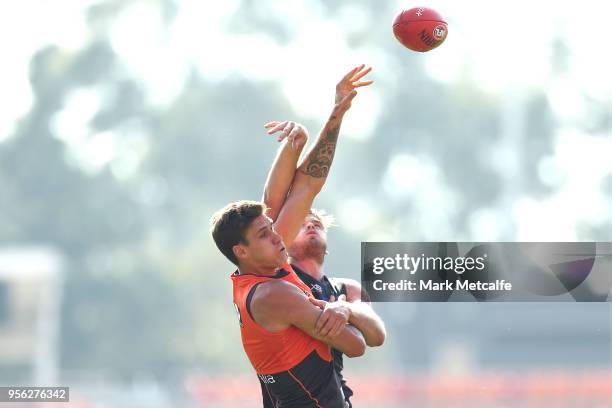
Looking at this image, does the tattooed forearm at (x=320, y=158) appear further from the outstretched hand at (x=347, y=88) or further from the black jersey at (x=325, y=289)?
the black jersey at (x=325, y=289)

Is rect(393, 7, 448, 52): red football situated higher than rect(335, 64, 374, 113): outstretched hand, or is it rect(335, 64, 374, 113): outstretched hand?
rect(393, 7, 448, 52): red football

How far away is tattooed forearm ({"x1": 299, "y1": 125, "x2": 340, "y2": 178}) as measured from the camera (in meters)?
8.39

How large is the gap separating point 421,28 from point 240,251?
261cm

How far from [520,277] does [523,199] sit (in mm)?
36552

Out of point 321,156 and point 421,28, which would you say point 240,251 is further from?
point 421,28

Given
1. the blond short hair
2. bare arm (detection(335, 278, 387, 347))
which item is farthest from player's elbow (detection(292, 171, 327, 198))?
bare arm (detection(335, 278, 387, 347))

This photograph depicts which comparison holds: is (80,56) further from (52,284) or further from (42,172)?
(52,284)

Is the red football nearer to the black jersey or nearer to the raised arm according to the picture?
the raised arm

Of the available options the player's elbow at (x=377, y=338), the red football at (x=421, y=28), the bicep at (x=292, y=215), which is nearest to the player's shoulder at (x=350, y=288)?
the bicep at (x=292, y=215)

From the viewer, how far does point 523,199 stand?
4806 centimetres

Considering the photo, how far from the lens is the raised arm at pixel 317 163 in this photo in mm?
8227

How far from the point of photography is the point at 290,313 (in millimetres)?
7406

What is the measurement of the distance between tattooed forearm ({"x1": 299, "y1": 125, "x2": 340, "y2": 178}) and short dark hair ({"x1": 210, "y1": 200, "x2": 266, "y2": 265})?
0.76 m

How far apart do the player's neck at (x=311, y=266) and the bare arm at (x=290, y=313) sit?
1.09 metres
